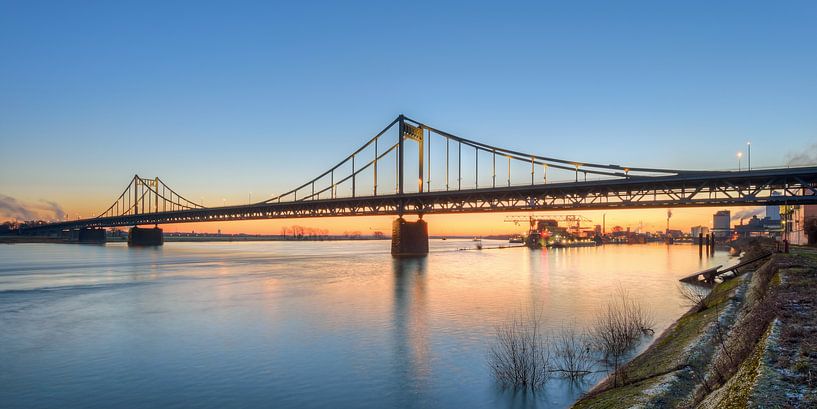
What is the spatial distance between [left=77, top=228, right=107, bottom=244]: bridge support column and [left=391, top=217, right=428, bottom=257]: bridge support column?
125 m

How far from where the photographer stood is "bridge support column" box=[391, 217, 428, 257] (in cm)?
8262

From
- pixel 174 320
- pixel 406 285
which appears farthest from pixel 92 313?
pixel 406 285

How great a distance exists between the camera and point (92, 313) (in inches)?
1020

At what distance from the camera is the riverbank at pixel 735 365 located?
6105 mm

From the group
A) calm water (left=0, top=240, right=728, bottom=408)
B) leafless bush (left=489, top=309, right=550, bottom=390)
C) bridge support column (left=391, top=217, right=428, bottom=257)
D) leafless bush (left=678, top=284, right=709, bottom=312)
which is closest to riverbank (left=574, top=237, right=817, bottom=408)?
leafless bush (left=489, top=309, right=550, bottom=390)

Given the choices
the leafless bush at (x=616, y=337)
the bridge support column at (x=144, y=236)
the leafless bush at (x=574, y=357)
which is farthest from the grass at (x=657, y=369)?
the bridge support column at (x=144, y=236)

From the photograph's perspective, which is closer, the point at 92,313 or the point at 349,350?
the point at 349,350

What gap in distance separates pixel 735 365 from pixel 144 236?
531 ft

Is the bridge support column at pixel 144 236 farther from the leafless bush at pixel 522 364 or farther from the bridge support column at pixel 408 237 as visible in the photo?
the leafless bush at pixel 522 364

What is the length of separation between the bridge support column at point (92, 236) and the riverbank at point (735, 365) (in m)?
184

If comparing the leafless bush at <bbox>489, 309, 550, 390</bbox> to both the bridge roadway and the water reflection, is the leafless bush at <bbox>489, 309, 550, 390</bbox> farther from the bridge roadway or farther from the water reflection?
the bridge roadway

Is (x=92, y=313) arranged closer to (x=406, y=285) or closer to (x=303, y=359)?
(x=303, y=359)

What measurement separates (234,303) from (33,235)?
7755 inches

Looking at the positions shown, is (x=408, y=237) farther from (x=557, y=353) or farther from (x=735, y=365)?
(x=735, y=365)
